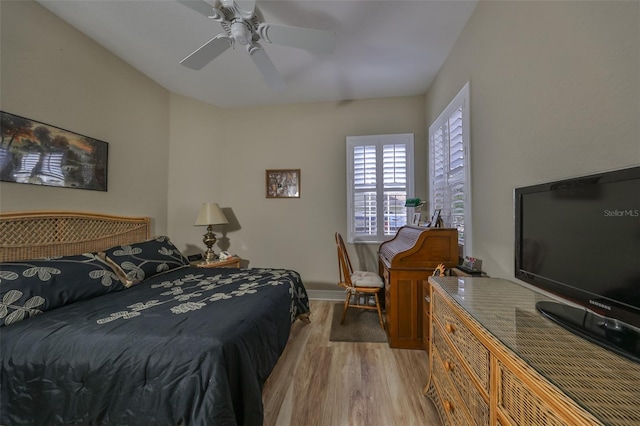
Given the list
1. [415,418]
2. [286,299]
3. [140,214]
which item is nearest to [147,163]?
[140,214]

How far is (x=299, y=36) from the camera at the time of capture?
5.47 feet

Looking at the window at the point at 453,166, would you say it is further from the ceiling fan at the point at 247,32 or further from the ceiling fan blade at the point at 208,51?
the ceiling fan blade at the point at 208,51

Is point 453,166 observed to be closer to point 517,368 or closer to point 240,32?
point 517,368

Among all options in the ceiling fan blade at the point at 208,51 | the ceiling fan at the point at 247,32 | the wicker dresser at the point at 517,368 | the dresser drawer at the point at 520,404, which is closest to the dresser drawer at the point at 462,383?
the wicker dresser at the point at 517,368

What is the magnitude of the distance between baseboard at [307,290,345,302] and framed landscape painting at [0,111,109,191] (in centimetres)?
274

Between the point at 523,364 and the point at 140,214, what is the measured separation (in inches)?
137

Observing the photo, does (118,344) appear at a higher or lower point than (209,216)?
lower

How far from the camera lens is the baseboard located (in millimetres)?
3389

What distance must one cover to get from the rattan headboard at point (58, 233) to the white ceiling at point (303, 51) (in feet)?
5.59

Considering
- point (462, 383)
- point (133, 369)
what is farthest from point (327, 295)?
point (133, 369)

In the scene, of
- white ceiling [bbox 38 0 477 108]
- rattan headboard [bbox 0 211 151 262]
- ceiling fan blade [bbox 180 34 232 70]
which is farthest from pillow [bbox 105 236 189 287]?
white ceiling [bbox 38 0 477 108]

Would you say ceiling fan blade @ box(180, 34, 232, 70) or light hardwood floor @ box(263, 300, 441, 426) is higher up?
ceiling fan blade @ box(180, 34, 232, 70)

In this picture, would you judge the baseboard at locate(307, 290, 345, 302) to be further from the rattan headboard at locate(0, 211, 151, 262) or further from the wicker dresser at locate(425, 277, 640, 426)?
the rattan headboard at locate(0, 211, 151, 262)

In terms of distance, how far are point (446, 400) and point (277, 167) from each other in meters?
3.12
